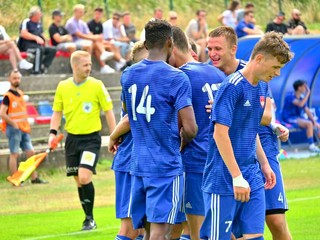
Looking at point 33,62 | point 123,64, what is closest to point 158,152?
point 33,62

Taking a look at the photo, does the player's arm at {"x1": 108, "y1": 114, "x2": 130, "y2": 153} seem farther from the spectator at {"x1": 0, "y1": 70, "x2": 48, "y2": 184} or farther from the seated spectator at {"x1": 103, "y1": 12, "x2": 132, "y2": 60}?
the seated spectator at {"x1": 103, "y1": 12, "x2": 132, "y2": 60}

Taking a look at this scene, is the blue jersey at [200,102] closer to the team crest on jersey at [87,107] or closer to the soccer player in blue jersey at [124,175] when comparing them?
the soccer player in blue jersey at [124,175]

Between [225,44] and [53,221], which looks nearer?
[225,44]

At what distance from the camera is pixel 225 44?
9.34m

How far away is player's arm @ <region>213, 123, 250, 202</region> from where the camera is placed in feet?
26.4

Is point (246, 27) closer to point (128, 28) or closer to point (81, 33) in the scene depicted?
point (128, 28)

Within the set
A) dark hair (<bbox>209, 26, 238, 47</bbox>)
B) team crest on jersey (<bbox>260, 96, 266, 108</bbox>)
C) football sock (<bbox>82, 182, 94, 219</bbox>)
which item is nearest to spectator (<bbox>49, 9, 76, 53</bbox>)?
football sock (<bbox>82, 182, 94, 219</bbox>)

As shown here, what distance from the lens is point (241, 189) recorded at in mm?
8078

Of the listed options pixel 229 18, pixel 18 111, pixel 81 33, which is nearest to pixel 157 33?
pixel 18 111

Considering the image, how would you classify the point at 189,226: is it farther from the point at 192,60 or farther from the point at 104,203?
the point at 104,203

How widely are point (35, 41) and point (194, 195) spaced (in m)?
15.8

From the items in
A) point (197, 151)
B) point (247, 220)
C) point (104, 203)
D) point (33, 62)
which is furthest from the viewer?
point (33, 62)

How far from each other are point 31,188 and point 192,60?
33.9 feet

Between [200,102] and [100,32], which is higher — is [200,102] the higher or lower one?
the higher one
